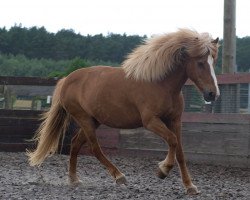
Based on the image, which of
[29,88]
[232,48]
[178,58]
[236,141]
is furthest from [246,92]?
[29,88]

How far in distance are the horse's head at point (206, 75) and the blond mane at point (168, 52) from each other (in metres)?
0.06

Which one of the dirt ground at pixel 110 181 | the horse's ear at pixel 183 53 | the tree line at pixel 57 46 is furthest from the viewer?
the tree line at pixel 57 46

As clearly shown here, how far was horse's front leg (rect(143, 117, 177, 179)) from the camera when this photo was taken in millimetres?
5750

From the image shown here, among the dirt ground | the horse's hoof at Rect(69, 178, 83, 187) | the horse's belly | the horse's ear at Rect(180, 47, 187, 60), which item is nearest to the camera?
the dirt ground

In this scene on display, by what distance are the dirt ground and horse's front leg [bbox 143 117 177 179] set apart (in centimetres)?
Result: 29

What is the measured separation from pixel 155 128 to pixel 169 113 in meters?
0.28

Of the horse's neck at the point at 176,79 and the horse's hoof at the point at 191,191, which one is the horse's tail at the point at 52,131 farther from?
the horse's hoof at the point at 191,191

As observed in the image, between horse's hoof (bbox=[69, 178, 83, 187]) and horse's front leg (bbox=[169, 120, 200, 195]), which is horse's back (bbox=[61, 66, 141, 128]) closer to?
horse's front leg (bbox=[169, 120, 200, 195])

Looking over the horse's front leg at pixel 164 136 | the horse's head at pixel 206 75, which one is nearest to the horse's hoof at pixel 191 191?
the horse's front leg at pixel 164 136

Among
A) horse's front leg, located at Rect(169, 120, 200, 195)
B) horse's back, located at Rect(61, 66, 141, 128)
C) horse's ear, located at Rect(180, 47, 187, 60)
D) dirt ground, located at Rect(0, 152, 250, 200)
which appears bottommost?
dirt ground, located at Rect(0, 152, 250, 200)

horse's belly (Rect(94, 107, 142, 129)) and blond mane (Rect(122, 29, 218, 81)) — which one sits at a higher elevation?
blond mane (Rect(122, 29, 218, 81))

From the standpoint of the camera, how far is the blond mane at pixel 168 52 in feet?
19.4

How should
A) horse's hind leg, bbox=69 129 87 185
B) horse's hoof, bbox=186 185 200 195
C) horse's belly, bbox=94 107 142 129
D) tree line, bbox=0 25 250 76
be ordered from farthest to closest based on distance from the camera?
1. tree line, bbox=0 25 250 76
2. horse's hind leg, bbox=69 129 87 185
3. horse's belly, bbox=94 107 142 129
4. horse's hoof, bbox=186 185 200 195

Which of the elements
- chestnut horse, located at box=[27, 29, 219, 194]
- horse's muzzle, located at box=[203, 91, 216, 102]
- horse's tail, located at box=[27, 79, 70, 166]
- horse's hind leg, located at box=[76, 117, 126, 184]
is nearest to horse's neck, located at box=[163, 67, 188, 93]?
chestnut horse, located at box=[27, 29, 219, 194]
